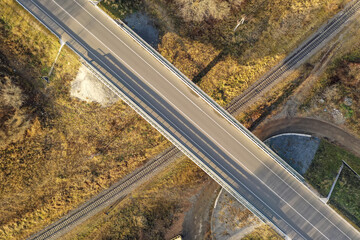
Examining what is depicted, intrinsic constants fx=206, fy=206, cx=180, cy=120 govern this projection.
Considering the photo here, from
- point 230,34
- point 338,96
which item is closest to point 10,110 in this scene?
point 230,34

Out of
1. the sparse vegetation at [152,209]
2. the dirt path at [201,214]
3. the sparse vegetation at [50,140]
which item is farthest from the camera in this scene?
the dirt path at [201,214]

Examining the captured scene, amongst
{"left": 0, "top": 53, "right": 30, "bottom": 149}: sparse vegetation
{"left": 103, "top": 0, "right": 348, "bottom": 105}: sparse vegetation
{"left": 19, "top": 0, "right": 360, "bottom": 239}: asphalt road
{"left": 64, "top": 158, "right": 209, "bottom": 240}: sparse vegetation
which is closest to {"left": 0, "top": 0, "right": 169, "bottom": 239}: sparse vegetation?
{"left": 0, "top": 53, "right": 30, "bottom": 149}: sparse vegetation

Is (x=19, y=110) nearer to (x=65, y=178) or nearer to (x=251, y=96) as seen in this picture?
(x=65, y=178)

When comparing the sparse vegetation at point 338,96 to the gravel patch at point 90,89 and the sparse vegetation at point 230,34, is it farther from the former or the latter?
the gravel patch at point 90,89

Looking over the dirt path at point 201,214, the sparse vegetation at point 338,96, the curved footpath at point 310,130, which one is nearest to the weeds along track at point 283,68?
the sparse vegetation at point 338,96

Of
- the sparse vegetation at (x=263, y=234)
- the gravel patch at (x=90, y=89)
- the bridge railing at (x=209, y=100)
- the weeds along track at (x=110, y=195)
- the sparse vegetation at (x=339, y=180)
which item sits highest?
the sparse vegetation at (x=339, y=180)

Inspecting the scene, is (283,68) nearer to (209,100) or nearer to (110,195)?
(209,100)

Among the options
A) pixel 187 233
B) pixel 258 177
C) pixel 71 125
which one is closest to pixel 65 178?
pixel 71 125
